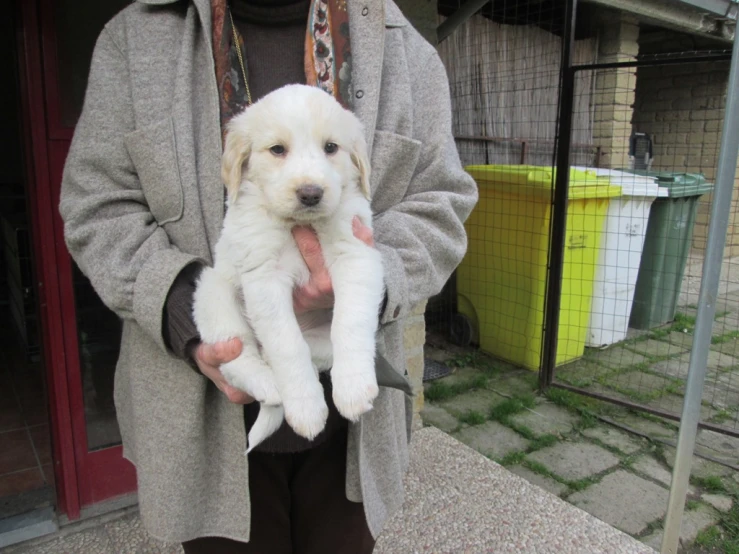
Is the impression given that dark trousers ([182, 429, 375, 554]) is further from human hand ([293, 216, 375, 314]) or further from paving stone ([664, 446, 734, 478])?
paving stone ([664, 446, 734, 478])

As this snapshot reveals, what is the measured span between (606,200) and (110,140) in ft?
14.6

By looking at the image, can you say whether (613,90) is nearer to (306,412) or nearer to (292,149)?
(292,149)

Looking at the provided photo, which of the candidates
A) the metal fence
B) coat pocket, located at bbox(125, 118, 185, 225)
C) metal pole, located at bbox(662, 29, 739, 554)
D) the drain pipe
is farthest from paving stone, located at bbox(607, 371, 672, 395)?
coat pocket, located at bbox(125, 118, 185, 225)

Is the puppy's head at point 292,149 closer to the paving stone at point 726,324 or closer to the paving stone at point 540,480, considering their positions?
the paving stone at point 540,480

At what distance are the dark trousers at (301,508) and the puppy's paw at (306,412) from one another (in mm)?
371

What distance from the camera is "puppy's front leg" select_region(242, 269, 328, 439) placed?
1.29 metres

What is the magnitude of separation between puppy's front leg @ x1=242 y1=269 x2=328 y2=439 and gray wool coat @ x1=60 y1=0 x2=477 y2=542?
190 mm

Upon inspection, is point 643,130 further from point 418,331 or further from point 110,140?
point 110,140

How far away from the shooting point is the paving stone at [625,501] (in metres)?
3.28

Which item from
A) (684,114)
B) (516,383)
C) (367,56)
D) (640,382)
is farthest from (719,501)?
(684,114)

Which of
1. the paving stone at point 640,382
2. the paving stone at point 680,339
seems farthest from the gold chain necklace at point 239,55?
the paving stone at point 680,339

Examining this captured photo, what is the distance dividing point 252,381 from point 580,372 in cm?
446

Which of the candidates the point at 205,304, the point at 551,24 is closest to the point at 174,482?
the point at 205,304

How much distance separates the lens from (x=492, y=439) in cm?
416
